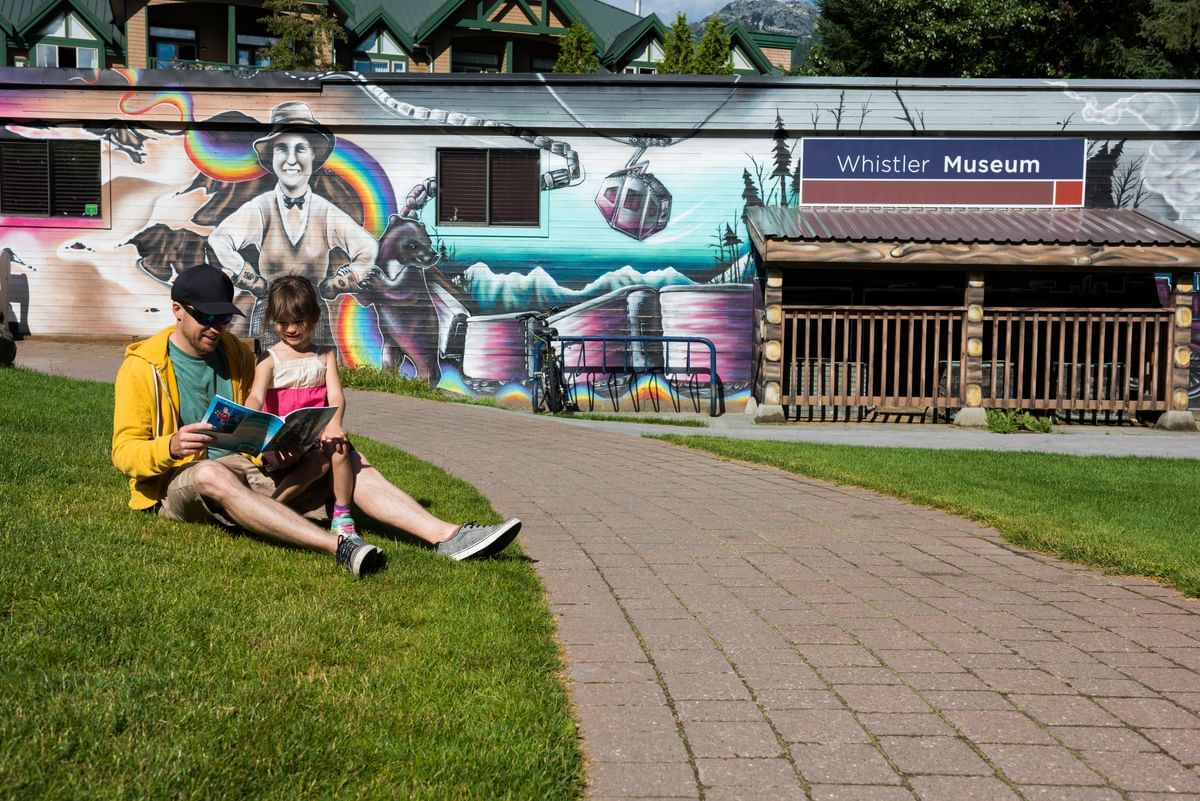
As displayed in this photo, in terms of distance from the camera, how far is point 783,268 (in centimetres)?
1656

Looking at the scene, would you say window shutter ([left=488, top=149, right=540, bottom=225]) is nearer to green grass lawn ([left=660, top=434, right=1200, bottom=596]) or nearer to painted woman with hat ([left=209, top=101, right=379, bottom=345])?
painted woman with hat ([left=209, top=101, right=379, bottom=345])

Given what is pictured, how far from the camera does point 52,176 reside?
17812 mm

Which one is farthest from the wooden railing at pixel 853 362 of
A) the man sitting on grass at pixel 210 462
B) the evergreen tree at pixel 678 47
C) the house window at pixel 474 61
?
the house window at pixel 474 61

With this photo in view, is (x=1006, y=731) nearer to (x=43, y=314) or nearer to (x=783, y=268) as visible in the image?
(x=783, y=268)

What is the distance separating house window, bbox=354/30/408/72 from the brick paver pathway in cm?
2982

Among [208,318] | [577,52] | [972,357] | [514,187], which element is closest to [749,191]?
[514,187]

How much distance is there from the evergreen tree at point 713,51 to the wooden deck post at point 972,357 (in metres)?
17.8

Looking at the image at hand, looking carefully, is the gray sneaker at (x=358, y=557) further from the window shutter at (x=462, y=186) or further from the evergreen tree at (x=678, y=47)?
the evergreen tree at (x=678, y=47)

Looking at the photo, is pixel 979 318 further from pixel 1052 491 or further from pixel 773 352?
pixel 1052 491

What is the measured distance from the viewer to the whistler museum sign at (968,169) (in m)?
17.0

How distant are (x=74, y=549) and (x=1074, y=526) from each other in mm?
6015

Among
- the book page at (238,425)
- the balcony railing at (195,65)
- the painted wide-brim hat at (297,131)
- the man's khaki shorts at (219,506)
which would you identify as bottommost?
the man's khaki shorts at (219,506)

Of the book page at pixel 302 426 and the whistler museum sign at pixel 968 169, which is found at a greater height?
the whistler museum sign at pixel 968 169

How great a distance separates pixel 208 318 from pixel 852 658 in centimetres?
341
